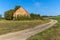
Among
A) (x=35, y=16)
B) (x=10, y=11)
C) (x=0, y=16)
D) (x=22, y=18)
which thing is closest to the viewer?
(x=22, y=18)

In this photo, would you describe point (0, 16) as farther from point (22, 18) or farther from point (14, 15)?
point (22, 18)

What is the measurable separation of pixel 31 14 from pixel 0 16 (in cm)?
3118

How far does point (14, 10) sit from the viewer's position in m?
98.0

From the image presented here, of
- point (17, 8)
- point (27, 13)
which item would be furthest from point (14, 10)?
point (27, 13)

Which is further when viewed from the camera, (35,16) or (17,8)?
(17,8)

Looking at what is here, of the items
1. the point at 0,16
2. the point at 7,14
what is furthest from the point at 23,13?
the point at 0,16

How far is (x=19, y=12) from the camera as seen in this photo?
94688 millimetres

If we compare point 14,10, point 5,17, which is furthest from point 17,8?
point 5,17

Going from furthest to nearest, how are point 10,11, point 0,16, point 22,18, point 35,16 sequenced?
point 0,16 < point 10,11 < point 35,16 < point 22,18

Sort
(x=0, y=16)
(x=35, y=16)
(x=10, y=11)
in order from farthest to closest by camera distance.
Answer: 1. (x=0, y=16)
2. (x=10, y=11)
3. (x=35, y=16)

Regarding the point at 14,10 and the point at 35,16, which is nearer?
the point at 35,16

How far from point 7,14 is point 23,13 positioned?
8.81 metres

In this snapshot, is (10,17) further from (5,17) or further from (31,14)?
(31,14)

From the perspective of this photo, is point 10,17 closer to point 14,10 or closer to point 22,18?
point 14,10
